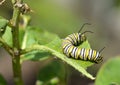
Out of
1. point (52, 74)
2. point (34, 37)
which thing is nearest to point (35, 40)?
point (34, 37)

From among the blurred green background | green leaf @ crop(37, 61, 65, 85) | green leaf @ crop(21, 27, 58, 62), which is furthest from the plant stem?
the blurred green background

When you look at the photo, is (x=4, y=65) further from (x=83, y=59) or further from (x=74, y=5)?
(x=83, y=59)

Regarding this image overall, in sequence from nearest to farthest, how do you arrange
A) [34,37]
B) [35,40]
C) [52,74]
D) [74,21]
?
[35,40]
[34,37]
[52,74]
[74,21]

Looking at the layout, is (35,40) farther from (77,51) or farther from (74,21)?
(74,21)

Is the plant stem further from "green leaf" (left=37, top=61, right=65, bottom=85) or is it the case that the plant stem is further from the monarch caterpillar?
"green leaf" (left=37, top=61, right=65, bottom=85)

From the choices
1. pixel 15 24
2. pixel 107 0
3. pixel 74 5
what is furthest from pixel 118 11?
pixel 15 24

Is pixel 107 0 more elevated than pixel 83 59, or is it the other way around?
pixel 83 59
